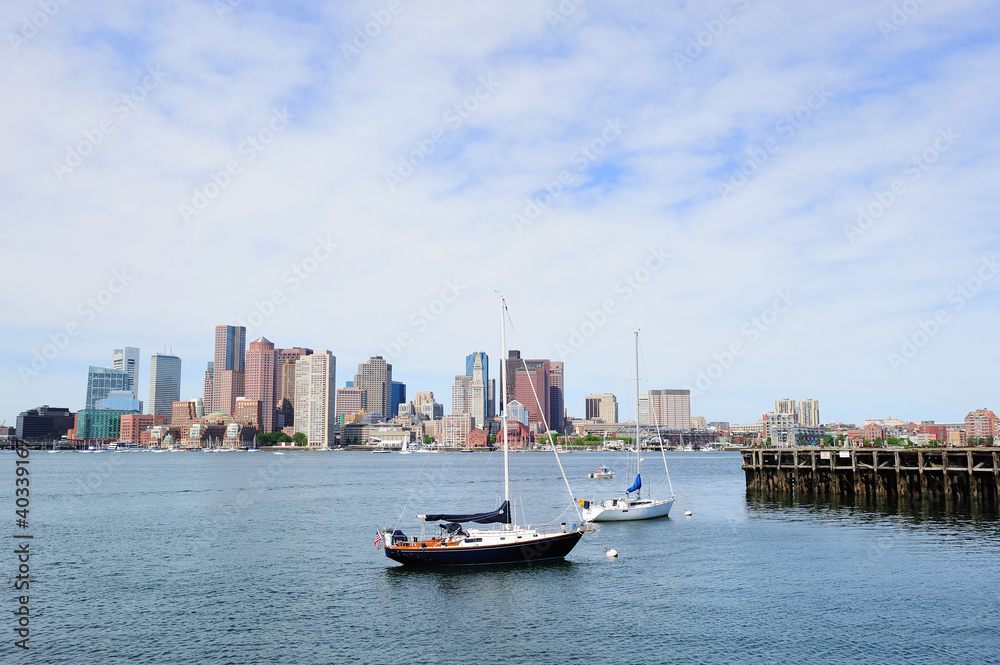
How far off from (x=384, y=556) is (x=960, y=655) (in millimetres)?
34135

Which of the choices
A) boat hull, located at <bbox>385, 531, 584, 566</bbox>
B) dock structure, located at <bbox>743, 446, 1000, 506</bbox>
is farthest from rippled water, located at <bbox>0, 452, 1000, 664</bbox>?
dock structure, located at <bbox>743, 446, 1000, 506</bbox>

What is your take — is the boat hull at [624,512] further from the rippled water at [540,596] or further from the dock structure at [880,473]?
the dock structure at [880,473]

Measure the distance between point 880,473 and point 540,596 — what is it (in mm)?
59464

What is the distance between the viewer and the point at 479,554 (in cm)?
4497

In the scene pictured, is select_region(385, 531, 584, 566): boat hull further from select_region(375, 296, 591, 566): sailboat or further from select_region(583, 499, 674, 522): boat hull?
select_region(583, 499, 674, 522): boat hull

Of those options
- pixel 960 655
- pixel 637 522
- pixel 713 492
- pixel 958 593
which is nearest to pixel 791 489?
pixel 713 492

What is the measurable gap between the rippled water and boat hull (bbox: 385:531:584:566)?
0.78m

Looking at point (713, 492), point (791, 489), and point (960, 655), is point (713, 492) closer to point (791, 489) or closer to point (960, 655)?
point (791, 489)

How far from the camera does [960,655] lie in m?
28.4

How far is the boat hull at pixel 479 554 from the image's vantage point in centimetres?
4478

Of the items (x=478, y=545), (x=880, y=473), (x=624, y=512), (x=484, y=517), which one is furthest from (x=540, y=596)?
(x=880, y=473)

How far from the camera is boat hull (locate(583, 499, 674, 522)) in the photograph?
66.6 m

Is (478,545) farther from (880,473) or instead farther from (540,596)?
(880,473)

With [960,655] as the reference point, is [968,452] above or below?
above
